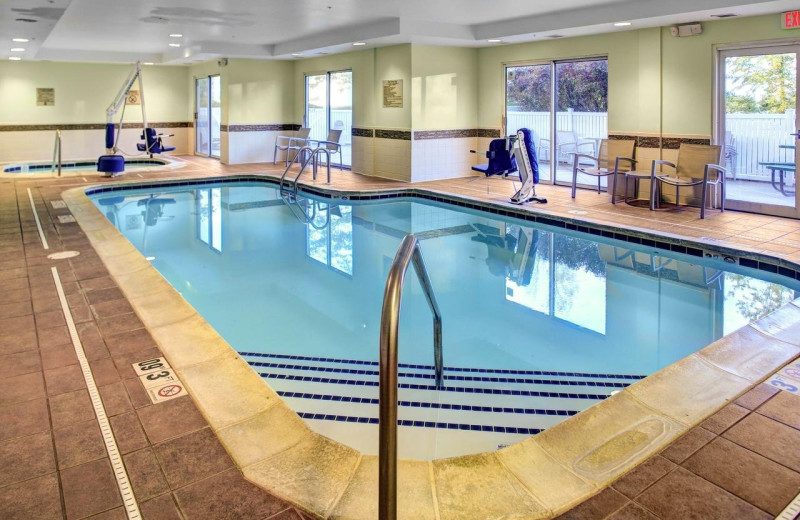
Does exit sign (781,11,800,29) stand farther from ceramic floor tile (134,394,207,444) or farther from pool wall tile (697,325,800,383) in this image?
ceramic floor tile (134,394,207,444)

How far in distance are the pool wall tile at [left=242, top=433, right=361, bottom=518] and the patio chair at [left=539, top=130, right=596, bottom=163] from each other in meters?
7.53

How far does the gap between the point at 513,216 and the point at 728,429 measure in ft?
17.5

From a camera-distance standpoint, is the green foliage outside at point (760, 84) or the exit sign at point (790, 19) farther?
the green foliage outside at point (760, 84)

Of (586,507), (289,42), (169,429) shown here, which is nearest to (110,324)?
(169,429)

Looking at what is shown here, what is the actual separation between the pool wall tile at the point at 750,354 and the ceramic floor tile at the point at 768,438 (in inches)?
17.6

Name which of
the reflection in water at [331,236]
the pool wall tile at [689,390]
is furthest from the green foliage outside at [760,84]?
the pool wall tile at [689,390]

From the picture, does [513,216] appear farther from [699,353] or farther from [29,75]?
[29,75]

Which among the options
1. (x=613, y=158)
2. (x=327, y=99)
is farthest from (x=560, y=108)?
(x=327, y=99)

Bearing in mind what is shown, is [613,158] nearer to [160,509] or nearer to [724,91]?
[724,91]

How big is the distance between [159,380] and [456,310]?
2.23m

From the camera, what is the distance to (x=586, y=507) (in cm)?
179

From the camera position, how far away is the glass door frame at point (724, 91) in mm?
6301

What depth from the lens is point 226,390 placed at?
2.57 meters

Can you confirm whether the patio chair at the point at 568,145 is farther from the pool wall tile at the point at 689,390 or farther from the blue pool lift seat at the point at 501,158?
the pool wall tile at the point at 689,390
